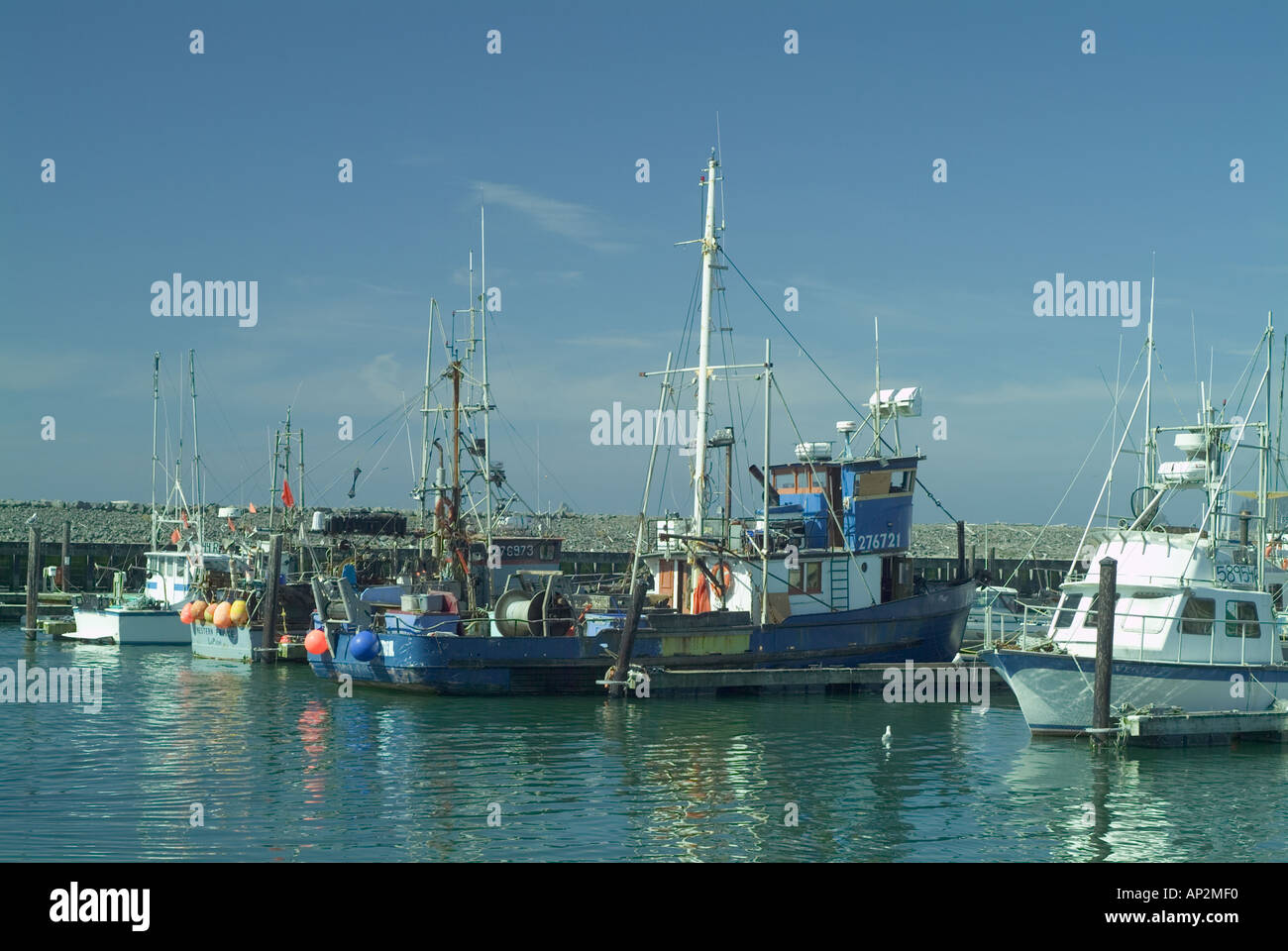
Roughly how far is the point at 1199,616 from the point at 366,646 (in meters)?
18.5

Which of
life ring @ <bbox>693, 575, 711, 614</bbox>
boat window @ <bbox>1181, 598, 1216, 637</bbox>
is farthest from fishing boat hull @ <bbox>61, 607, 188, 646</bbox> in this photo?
boat window @ <bbox>1181, 598, 1216, 637</bbox>

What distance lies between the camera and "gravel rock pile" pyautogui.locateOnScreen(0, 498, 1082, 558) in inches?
2899

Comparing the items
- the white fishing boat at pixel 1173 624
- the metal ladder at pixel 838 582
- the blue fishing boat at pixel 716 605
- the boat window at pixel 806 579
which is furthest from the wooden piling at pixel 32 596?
the white fishing boat at pixel 1173 624

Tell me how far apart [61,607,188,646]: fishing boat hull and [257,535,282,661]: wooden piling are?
8041 millimetres

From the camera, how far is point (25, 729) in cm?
2491

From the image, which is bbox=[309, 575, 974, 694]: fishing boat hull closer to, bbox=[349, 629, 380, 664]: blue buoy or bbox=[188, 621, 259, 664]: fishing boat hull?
bbox=[349, 629, 380, 664]: blue buoy

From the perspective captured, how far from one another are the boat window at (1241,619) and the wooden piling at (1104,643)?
3.19 m

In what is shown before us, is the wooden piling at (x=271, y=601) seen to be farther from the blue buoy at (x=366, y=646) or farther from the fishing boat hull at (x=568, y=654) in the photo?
the blue buoy at (x=366, y=646)

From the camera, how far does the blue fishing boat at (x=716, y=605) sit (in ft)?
99.0

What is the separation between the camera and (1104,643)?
21969 mm

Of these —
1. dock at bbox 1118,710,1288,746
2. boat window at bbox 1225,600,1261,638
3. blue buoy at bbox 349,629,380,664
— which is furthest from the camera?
blue buoy at bbox 349,629,380,664
